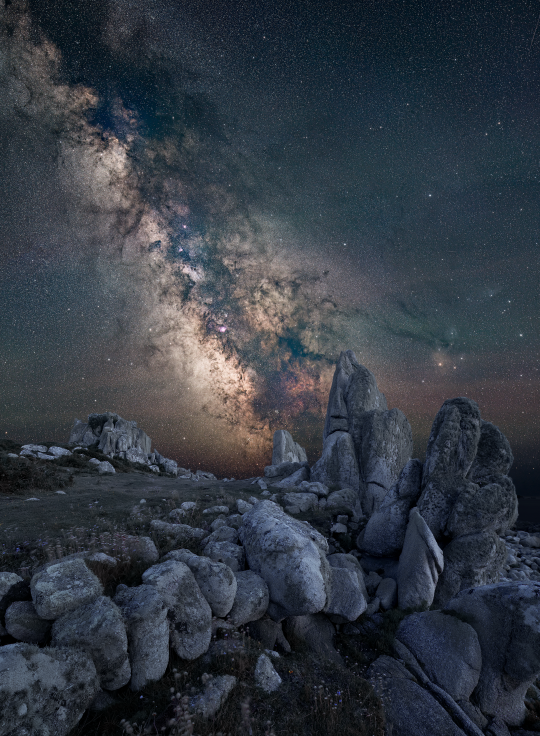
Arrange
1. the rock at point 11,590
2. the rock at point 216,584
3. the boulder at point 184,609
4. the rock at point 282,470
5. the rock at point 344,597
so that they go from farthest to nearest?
the rock at point 282,470, the rock at point 344,597, the rock at point 216,584, the boulder at point 184,609, the rock at point 11,590

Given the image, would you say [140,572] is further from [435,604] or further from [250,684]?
[435,604]

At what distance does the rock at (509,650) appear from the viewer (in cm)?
689

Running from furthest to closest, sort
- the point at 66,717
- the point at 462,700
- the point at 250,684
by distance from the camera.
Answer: the point at 462,700, the point at 250,684, the point at 66,717

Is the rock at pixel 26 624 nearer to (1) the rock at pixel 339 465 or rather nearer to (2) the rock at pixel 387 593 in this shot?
(2) the rock at pixel 387 593

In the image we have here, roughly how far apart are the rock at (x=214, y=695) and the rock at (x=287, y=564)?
2.58 metres

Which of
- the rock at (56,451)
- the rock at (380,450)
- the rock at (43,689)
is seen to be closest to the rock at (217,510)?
the rock at (43,689)

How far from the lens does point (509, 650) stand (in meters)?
7.10

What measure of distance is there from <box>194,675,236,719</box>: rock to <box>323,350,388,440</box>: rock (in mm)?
22169

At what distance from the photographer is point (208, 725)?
4.33 metres

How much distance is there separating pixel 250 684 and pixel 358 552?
9.79 m

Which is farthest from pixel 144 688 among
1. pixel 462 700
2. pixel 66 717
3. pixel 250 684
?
pixel 462 700

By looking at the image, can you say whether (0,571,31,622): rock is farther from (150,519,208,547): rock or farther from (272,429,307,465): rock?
(272,429,307,465): rock

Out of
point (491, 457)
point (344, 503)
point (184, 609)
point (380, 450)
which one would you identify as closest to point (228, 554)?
point (184, 609)

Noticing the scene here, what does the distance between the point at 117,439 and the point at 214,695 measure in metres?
55.4
